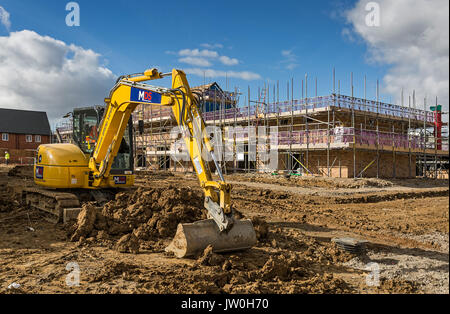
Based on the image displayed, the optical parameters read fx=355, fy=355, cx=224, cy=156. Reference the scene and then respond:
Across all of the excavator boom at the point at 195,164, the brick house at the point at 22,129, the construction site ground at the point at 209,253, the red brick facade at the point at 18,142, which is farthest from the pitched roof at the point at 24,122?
the excavator boom at the point at 195,164

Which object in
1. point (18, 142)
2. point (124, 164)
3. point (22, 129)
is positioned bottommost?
point (124, 164)

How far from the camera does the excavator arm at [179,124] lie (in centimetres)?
610

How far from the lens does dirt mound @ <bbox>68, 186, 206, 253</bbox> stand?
25.0ft

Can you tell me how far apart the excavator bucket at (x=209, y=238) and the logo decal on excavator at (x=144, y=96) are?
293 centimetres

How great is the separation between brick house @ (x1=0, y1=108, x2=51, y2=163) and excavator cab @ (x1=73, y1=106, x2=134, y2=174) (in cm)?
4675

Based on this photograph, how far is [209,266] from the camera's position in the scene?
5676 mm

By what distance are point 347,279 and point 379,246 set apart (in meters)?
2.37

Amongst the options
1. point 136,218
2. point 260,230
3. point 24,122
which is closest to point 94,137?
point 136,218

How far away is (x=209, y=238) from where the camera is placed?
20.1 feet

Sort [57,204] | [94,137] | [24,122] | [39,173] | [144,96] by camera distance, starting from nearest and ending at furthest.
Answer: [144,96], [57,204], [39,173], [94,137], [24,122]

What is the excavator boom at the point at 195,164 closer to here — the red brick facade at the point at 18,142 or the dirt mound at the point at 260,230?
the dirt mound at the point at 260,230

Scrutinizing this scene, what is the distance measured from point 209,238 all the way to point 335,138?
18.9 m

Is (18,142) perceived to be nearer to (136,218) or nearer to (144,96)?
(136,218)
